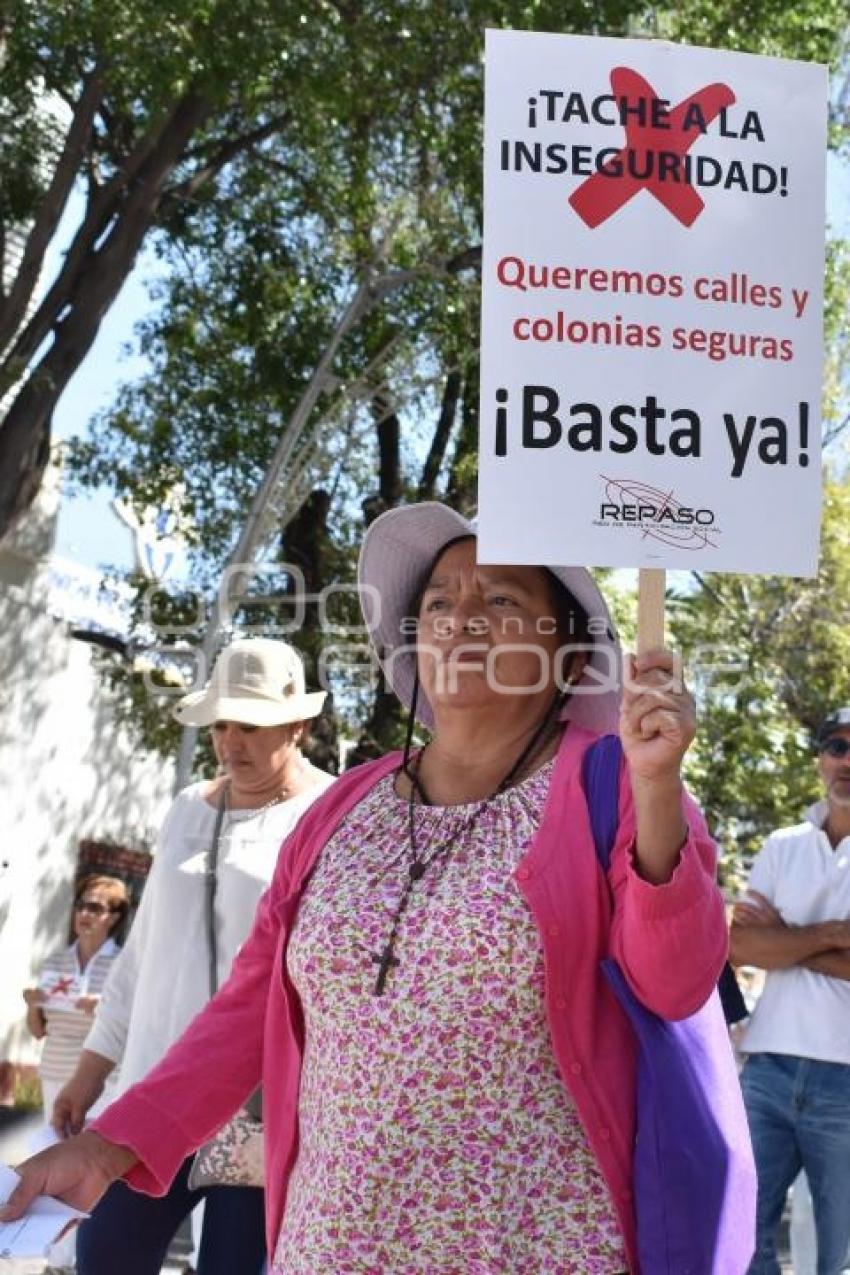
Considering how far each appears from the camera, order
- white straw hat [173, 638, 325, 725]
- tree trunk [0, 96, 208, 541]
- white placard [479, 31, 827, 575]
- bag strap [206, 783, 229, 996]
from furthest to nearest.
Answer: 1. tree trunk [0, 96, 208, 541]
2. white straw hat [173, 638, 325, 725]
3. bag strap [206, 783, 229, 996]
4. white placard [479, 31, 827, 575]

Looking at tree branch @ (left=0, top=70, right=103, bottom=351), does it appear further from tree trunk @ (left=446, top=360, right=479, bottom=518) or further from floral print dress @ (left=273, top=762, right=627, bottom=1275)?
floral print dress @ (left=273, top=762, right=627, bottom=1275)

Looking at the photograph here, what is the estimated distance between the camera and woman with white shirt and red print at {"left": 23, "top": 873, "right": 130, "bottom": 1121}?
8344 millimetres

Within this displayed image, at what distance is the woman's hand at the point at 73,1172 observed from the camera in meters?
3.23

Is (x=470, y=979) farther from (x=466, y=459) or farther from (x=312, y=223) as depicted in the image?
(x=466, y=459)

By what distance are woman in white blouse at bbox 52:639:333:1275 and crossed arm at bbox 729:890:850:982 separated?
156 cm

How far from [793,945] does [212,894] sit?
2.13m

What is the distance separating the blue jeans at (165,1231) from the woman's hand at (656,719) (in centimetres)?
229

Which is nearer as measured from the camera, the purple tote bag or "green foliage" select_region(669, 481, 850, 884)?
the purple tote bag

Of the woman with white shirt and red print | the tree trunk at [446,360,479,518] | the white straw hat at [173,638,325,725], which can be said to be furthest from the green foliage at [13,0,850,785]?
Result: the white straw hat at [173,638,325,725]

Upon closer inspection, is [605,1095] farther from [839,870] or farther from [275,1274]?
[839,870]

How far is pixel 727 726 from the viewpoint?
24.3 metres

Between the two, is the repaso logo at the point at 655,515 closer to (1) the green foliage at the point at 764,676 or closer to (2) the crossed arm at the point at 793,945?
(2) the crossed arm at the point at 793,945

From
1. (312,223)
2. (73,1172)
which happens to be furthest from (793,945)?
(312,223)

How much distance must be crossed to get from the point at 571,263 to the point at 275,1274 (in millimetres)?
1684
